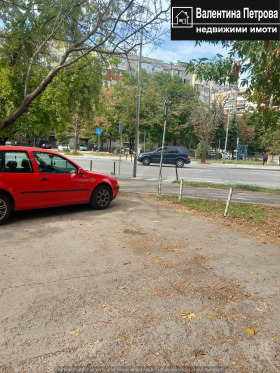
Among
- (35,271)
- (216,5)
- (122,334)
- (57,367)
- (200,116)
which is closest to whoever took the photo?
(57,367)

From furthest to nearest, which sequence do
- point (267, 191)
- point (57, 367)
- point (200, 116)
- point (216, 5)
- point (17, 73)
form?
1. point (200, 116)
2. point (267, 191)
3. point (17, 73)
4. point (216, 5)
5. point (57, 367)

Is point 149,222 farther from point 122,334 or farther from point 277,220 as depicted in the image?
point 122,334

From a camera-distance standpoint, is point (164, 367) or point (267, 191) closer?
point (164, 367)

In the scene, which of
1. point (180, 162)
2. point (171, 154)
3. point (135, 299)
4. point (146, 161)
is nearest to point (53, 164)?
point (135, 299)

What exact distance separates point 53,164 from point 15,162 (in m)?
0.95

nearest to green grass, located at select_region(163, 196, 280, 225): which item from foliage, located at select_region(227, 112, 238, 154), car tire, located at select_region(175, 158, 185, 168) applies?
car tire, located at select_region(175, 158, 185, 168)

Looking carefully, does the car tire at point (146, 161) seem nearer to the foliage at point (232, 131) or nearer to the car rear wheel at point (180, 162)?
A: the car rear wheel at point (180, 162)

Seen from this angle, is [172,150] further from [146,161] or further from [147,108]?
[147,108]

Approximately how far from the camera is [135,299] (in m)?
3.42

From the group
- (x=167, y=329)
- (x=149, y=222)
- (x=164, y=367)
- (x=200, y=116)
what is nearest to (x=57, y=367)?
(x=164, y=367)

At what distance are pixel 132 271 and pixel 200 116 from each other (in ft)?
116

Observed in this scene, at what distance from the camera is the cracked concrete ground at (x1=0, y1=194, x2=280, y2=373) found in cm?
250

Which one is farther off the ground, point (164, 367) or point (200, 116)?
point (200, 116)

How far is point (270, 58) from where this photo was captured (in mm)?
6641
